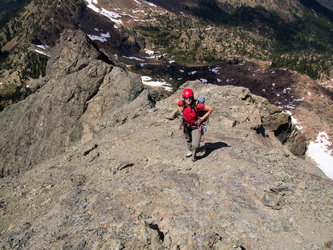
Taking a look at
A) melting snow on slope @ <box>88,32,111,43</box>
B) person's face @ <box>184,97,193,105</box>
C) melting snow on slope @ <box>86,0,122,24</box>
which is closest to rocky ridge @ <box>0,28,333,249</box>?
person's face @ <box>184,97,193,105</box>

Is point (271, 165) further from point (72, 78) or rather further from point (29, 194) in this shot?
point (72, 78)

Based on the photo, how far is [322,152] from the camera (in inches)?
1405

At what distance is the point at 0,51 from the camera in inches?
4222

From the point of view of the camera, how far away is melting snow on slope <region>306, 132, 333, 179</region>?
33.0 metres

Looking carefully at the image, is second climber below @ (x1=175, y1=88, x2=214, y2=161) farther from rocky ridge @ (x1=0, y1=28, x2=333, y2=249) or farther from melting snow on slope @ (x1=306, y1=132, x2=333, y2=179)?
melting snow on slope @ (x1=306, y1=132, x2=333, y2=179)

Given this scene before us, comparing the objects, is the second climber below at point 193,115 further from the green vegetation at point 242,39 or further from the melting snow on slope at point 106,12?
the melting snow on slope at point 106,12

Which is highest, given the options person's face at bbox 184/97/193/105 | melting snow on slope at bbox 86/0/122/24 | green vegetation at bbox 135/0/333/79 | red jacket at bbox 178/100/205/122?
person's face at bbox 184/97/193/105

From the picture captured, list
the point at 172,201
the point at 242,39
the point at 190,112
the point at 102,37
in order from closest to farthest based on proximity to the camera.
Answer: the point at 172,201 → the point at 190,112 → the point at 102,37 → the point at 242,39

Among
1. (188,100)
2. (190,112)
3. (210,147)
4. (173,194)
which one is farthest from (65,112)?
(173,194)

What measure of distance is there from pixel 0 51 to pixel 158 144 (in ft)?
416

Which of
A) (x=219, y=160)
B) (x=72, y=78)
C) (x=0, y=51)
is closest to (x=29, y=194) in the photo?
(x=219, y=160)

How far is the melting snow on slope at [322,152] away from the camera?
108 feet

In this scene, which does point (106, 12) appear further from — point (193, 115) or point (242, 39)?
point (193, 115)

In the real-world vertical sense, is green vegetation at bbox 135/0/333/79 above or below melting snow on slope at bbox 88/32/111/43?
above
